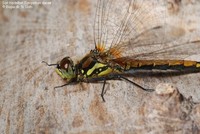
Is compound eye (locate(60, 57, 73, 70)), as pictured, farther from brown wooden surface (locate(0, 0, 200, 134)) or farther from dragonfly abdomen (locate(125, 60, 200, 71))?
dragonfly abdomen (locate(125, 60, 200, 71))

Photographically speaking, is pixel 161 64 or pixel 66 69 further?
pixel 161 64

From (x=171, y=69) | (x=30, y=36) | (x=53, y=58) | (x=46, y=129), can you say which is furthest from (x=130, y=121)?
(x=30, y=36)

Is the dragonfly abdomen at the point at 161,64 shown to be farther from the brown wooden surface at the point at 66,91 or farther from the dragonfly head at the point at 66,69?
the dragonfly head at the point at 66,69

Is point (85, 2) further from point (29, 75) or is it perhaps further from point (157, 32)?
point (29, 75)

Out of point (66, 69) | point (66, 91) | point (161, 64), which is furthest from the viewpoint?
point (161, 64)

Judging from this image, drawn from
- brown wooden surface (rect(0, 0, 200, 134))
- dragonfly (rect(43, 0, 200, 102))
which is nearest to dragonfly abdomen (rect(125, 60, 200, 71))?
dragonfly (rect(43, 0, 200, 102))

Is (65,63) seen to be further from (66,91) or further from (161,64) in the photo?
(161,64)

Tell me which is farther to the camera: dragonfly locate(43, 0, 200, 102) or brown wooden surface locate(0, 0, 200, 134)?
dragonfly locate(43, 0, 200, 102)

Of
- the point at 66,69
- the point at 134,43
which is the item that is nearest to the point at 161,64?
the point at 134,43
